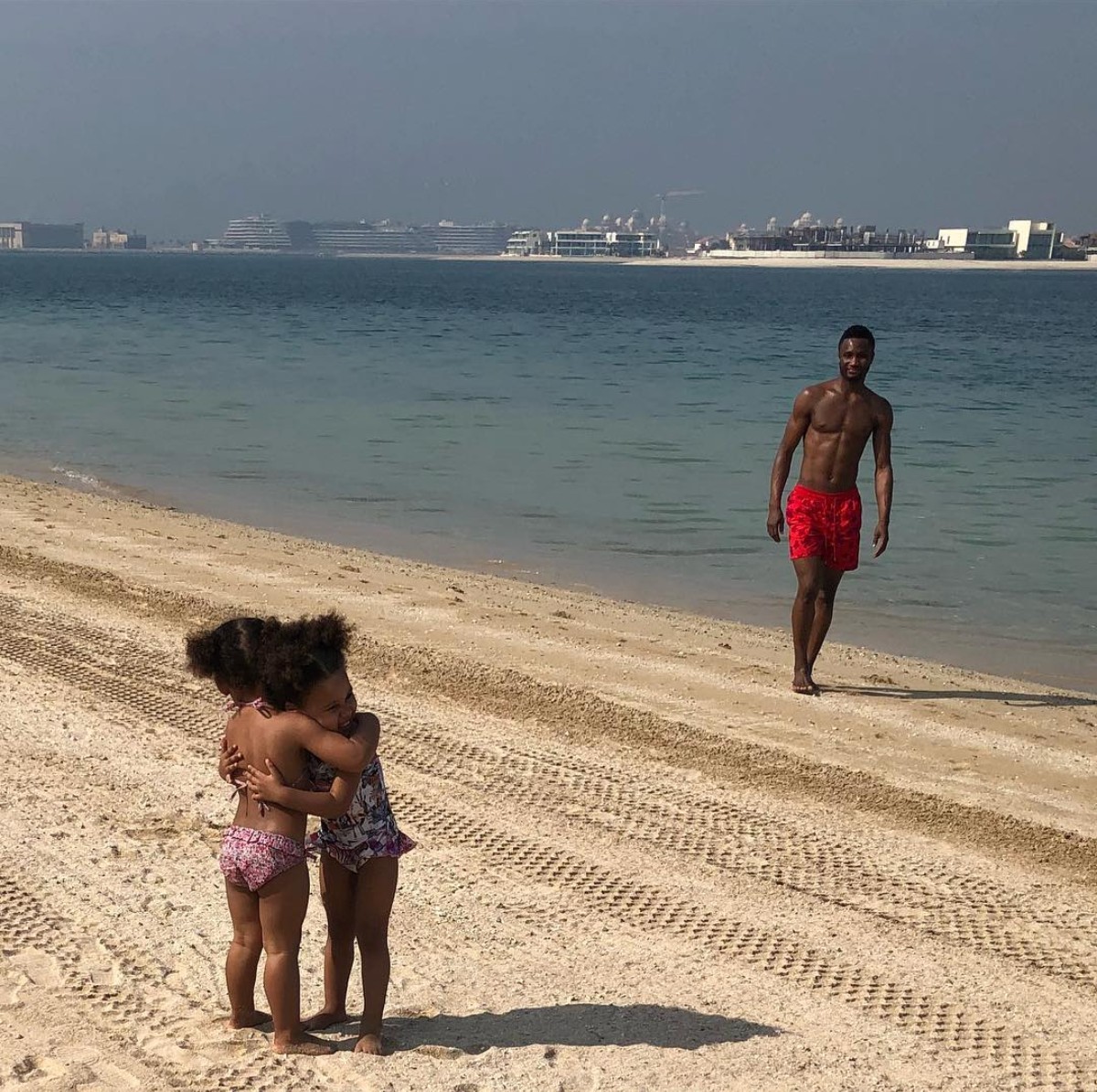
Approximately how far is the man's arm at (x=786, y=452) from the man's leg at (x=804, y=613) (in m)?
0.21

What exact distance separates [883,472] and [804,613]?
0.84m

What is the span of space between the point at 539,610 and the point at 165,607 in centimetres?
236

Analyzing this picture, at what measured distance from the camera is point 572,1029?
4.09 m

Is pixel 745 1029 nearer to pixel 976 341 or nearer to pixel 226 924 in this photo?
pixel 226 924

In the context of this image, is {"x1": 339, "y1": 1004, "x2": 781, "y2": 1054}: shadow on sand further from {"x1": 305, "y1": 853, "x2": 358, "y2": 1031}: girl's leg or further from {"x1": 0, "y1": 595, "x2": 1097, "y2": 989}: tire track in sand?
{"x1": 0, "y1": 595, "x2": 1097, "y2": 989}: tire track in sand

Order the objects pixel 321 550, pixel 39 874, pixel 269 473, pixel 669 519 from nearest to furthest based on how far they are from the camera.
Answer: pixel 39 874 → pixel 321 550 → pixel 669 519 → pixel 269 473

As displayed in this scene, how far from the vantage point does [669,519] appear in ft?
48.4

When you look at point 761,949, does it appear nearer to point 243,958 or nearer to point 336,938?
point 336,938

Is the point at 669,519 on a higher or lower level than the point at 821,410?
lower

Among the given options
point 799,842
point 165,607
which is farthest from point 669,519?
point 799,842

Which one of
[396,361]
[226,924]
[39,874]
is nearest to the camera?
[226,924]

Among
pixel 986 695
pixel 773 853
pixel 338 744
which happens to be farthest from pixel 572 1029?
pixel 986 695

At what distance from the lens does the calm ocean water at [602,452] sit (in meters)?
12.1

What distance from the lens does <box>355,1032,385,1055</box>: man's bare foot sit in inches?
151
